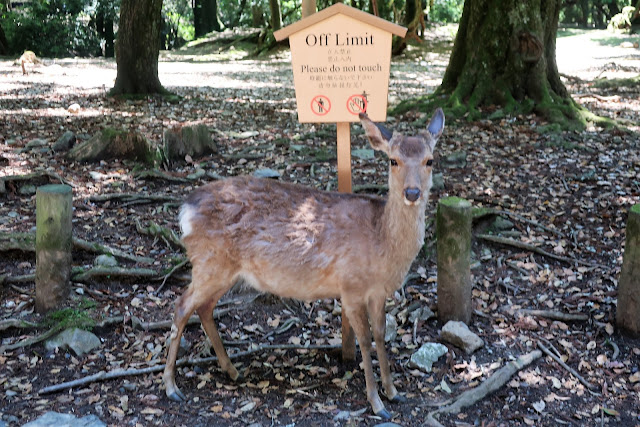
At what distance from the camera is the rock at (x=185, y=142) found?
834 centimetres

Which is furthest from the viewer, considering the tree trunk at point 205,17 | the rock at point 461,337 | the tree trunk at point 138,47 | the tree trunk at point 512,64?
the tree trunk at point 205,17

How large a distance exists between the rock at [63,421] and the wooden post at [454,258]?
8.95 ft

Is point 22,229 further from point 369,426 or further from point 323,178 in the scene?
point 369,426

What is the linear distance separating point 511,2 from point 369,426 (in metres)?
7.93

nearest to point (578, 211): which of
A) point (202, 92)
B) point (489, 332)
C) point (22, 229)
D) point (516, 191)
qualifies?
point (516, 191)

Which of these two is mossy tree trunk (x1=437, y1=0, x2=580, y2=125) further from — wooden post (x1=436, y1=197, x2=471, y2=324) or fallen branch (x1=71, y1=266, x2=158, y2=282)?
fallen branch (x1=71, y1=266, x2=158, y2=282)

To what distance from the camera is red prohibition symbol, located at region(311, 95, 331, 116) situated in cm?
461

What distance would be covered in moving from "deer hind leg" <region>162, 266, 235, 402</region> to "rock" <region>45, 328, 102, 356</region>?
76cm

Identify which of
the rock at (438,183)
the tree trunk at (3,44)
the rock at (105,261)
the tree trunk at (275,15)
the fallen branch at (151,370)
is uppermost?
the tree trunk at (275,15)

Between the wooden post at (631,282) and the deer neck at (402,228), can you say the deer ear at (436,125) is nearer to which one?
the deer neck at (402,228)

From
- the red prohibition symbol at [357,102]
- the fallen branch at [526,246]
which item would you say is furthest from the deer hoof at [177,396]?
the fallen branch at [526,246]

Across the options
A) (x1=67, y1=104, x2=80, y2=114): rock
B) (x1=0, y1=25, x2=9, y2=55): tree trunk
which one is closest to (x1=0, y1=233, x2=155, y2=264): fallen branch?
(x1=67, y1=104, x2=80, y2=114): rock

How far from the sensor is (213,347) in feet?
15.6

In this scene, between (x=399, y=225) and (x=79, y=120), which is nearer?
(x=399, y=225)
